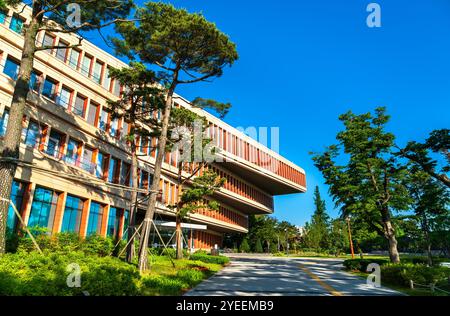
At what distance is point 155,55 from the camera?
17.2 meters

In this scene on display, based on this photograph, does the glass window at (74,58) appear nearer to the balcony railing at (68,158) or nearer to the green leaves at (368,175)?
the balcony railing at (68,158)

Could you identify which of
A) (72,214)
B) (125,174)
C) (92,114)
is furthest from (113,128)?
(72,214)

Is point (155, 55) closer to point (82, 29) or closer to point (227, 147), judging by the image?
point (82, 29)

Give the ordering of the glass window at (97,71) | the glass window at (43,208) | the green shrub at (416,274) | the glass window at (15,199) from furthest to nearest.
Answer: the glass window at (97,71)
the glass window at (43,208)
the glass window at (15,199)
the green shrub at (416,274)

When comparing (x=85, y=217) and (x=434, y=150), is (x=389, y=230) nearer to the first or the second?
(x=434, y=150)

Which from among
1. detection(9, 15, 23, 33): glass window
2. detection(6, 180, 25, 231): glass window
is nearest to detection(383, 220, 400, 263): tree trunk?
detection(6, 180, 25, 231): glass window

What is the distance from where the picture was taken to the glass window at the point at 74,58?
76.5 ft

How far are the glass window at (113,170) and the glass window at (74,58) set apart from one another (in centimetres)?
789

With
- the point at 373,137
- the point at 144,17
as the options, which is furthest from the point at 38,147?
the point at 373,137

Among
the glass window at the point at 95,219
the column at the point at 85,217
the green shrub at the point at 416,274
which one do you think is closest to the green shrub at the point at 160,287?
the green shrub at the point at 416,274

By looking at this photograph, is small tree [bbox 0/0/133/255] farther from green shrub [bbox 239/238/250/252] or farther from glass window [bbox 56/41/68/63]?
green shrub [bbox 239/238/250/252]
